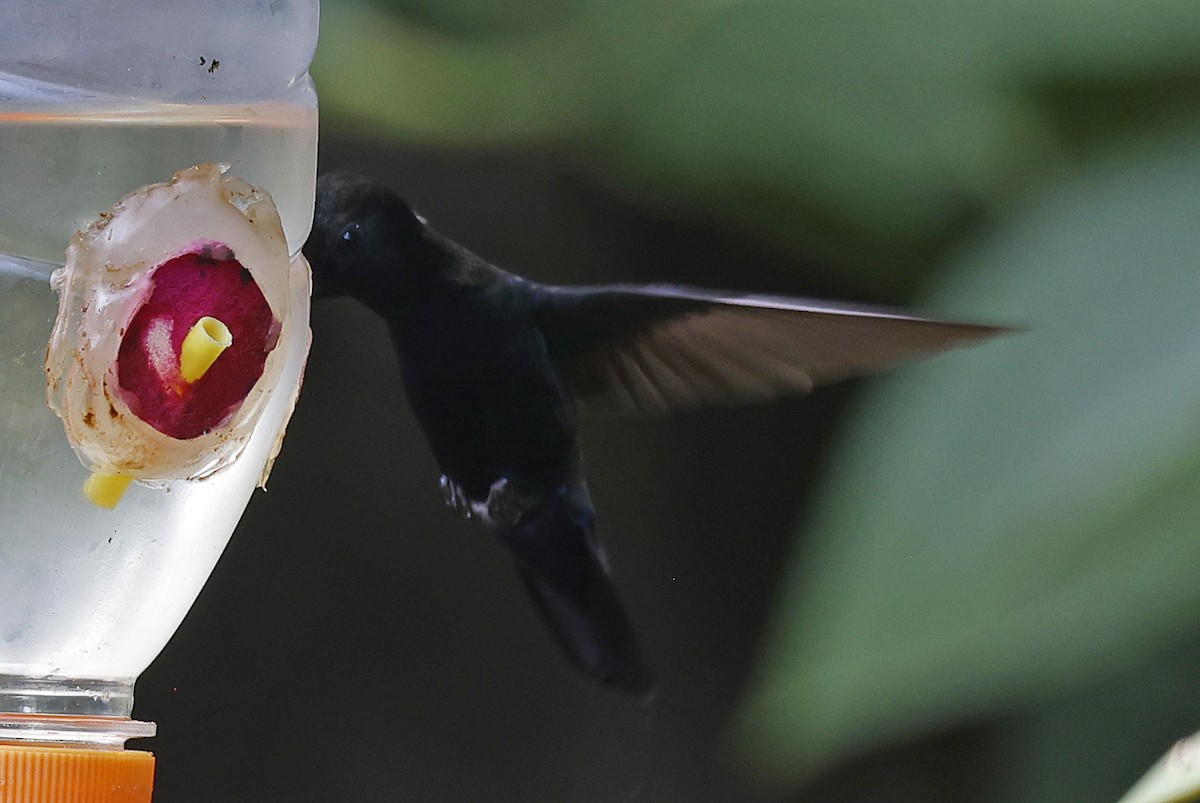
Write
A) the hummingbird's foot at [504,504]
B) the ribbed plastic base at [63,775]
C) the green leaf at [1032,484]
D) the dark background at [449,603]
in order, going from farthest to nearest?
the dark background at [449,603] < the hummingbird's foot at [504,504] < the green leaf at [1032,484] < the ribbed plastic base at [63,775]

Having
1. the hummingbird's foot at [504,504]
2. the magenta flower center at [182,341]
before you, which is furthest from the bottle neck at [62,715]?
the hummingbird's foot at [504,504]

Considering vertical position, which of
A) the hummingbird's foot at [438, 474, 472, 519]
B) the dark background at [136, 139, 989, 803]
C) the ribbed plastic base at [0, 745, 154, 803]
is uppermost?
the ribbed plastic base at [0, 745, 154, 803]

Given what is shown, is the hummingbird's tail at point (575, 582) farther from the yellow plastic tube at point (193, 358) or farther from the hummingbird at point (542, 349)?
the yellow plastic tube at point (193, 358)

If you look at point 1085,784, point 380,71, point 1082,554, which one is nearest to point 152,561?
point 1082,554

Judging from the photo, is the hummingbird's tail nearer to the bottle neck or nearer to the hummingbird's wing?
the hummingbird's wing

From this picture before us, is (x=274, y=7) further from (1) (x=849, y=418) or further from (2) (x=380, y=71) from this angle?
(1) (x=849, y=418)

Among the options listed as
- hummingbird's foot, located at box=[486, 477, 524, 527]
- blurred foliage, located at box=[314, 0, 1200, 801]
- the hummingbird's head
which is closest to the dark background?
blurred foliage, located at box=[314, 0, 1200, 801]
